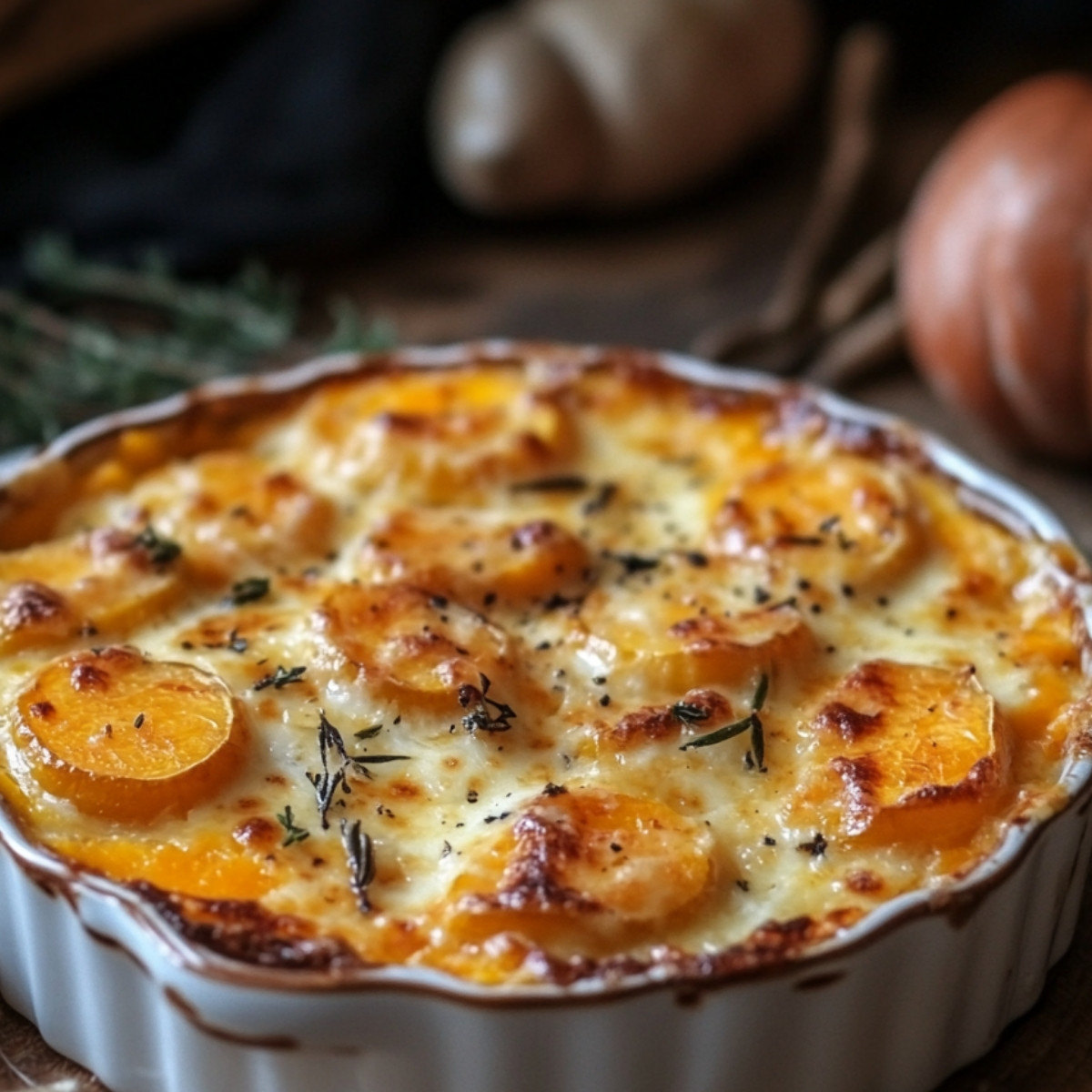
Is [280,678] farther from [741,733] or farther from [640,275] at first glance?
[640,275]

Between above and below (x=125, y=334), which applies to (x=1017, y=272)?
above

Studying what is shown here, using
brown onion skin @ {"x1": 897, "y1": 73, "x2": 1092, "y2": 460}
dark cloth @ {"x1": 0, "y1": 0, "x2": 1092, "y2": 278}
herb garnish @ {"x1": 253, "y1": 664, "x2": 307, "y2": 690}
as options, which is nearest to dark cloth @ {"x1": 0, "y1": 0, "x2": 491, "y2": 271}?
dark cloth @ {"x1": 0, "y1": 0, "x2": 1092, "y2": 278}

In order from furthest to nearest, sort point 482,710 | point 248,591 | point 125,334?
point 125,334, point 248,591, point 482,710

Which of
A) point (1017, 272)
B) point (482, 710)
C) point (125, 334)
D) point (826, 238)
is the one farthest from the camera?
point (826, 238)

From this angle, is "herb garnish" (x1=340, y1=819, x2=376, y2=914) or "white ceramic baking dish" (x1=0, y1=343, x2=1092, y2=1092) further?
"herb garnish" (x1=340, y1=819, x2=376, y2=914)

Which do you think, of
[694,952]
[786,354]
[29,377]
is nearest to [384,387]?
[29,377]

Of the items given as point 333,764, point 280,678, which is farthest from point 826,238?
point 333,764

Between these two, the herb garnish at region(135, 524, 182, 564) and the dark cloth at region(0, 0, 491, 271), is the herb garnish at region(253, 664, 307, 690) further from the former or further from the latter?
the dark cloth at region(0, 0, 491, 271)
